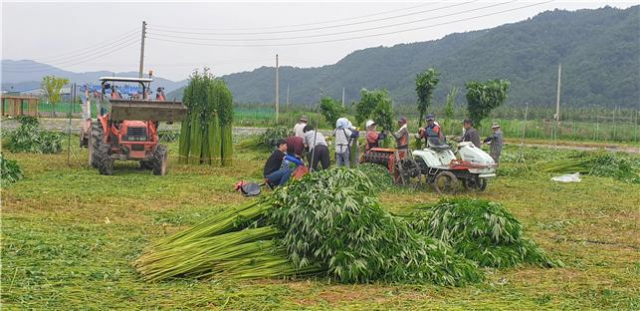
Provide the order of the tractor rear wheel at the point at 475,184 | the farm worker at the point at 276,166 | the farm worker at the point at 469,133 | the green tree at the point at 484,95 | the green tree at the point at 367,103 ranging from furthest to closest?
1. the green tree at the point at 367,103
2. the green tree at the point at 484,95
3. the farm worker at the point at 469,133
4. the tractor rear wheel at the point at 475,184
5. the farm worker at the point at 276,166

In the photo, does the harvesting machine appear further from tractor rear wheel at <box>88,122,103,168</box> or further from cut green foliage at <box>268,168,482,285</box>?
cut green foliage at <box>268,168,482,285</box>

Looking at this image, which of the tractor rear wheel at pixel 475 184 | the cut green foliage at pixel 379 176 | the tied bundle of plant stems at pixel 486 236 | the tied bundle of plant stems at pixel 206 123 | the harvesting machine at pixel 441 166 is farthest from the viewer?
the tied bundle of plant stems at pixel 206 123

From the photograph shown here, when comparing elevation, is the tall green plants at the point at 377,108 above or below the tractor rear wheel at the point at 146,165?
above

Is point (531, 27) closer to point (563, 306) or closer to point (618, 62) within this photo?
point (618, 62)

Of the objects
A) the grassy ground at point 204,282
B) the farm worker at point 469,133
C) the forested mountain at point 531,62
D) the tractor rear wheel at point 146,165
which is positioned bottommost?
the grassy ground at point 204,282

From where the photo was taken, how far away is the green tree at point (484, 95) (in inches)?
685

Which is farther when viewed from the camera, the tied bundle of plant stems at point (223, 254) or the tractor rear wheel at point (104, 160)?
the tractor rear wheel at point (104, 160)

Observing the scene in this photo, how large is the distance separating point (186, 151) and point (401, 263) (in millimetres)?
11538

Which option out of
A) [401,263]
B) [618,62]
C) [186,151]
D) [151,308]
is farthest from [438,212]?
[618,62]

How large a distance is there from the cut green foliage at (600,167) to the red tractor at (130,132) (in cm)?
966

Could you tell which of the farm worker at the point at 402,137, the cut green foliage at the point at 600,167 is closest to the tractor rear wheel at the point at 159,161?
the farm worker at the point at 402,137

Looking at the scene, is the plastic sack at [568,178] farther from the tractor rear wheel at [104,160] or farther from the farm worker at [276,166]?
the tractor rear wheel at [104,160]

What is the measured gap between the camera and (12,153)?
742 inches

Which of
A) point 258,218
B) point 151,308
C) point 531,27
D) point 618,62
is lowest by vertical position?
point 151,308
